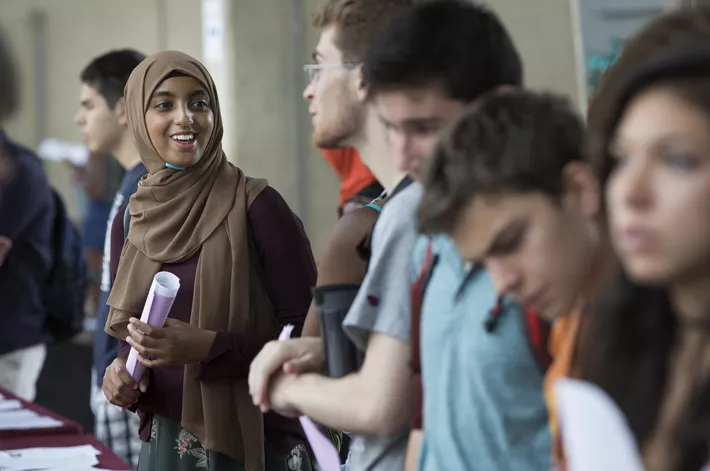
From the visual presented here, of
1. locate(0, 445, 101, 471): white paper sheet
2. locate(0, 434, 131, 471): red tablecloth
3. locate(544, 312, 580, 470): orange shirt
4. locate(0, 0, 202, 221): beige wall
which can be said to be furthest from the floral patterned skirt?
locate(0, 0, 202, 221): beige wall

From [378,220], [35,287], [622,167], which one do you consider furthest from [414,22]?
[35,287]

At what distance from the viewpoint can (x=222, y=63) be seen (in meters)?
7.57

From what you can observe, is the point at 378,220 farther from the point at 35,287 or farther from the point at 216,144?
the point at 35,287

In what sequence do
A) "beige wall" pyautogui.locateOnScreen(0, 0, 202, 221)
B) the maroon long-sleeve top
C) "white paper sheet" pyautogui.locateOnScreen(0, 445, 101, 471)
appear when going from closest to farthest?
the maroon long-sleeve top, "white paper sheet" pyautogui.locateOnScreen(0, 445, 101, 471), "beige wall" pyautogui.locateOnScreen(0, 0, 202, 221)

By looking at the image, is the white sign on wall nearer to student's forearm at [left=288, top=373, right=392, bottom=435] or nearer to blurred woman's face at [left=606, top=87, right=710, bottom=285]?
student's forearm at [left=288, top=373, right=392, bottom=435]

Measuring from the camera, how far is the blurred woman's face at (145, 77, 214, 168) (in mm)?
2107

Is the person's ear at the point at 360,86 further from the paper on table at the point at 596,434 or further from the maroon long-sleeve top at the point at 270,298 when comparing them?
the paper on table at the point at 596,434

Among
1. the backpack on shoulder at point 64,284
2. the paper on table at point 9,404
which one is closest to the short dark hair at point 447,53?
the paper on table at point 9,404

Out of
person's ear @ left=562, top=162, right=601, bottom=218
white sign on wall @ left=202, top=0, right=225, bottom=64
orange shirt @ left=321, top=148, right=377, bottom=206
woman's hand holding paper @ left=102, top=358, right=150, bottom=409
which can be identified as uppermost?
white sign on wall @ left=202, top=0, right=225, bottom=64

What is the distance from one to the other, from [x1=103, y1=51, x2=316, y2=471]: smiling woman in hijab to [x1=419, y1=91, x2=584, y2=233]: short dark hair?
1021 millimetres

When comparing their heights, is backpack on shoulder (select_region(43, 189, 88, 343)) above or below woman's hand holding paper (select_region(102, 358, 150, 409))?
below

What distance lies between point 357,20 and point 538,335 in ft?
2.32

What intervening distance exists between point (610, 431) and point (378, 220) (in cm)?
78

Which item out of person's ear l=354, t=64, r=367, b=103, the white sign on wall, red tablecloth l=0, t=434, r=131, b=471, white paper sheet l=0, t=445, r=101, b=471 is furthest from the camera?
the white sign on wall
